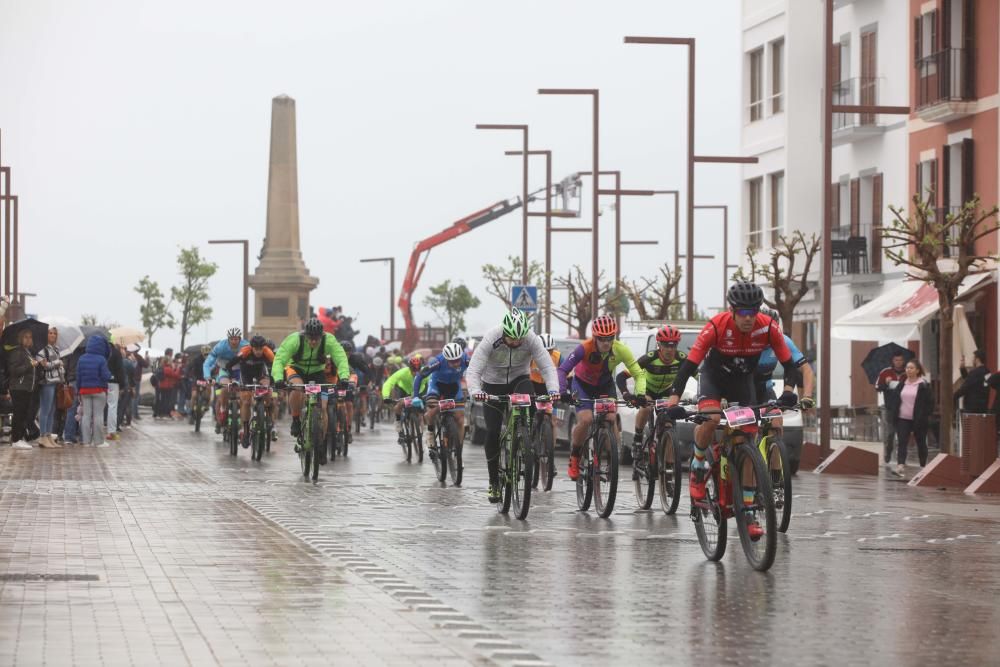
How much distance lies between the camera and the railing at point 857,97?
153 ft

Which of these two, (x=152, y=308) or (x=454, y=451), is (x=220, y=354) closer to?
(x=454, y=451)

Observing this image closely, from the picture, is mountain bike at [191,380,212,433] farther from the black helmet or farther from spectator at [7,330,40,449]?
the black helmet

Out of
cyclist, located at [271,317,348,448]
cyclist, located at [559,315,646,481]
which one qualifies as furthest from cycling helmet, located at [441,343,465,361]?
cyclist, located at [559,315,646,481]

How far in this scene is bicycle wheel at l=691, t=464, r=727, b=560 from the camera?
13547 millimetres

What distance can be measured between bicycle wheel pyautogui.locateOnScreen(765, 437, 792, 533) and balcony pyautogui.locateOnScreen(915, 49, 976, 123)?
2708 centimetres

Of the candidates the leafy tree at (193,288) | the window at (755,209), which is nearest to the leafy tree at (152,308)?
the leafy tree at (193,288)

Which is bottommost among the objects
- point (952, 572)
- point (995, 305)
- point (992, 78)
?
point (952, 572)

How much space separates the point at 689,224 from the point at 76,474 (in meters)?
18.9

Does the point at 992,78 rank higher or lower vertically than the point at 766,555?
higher

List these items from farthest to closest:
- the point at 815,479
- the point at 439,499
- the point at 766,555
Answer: the point at 815,479, the point at 439,499, the point at 766,555

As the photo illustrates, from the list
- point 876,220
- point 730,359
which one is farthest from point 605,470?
point 876,220


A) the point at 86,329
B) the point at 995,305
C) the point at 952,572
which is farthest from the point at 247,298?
the point at 952,572

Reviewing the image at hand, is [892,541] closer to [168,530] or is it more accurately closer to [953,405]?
[168,530]

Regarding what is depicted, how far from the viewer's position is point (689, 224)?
4034 centimetres
